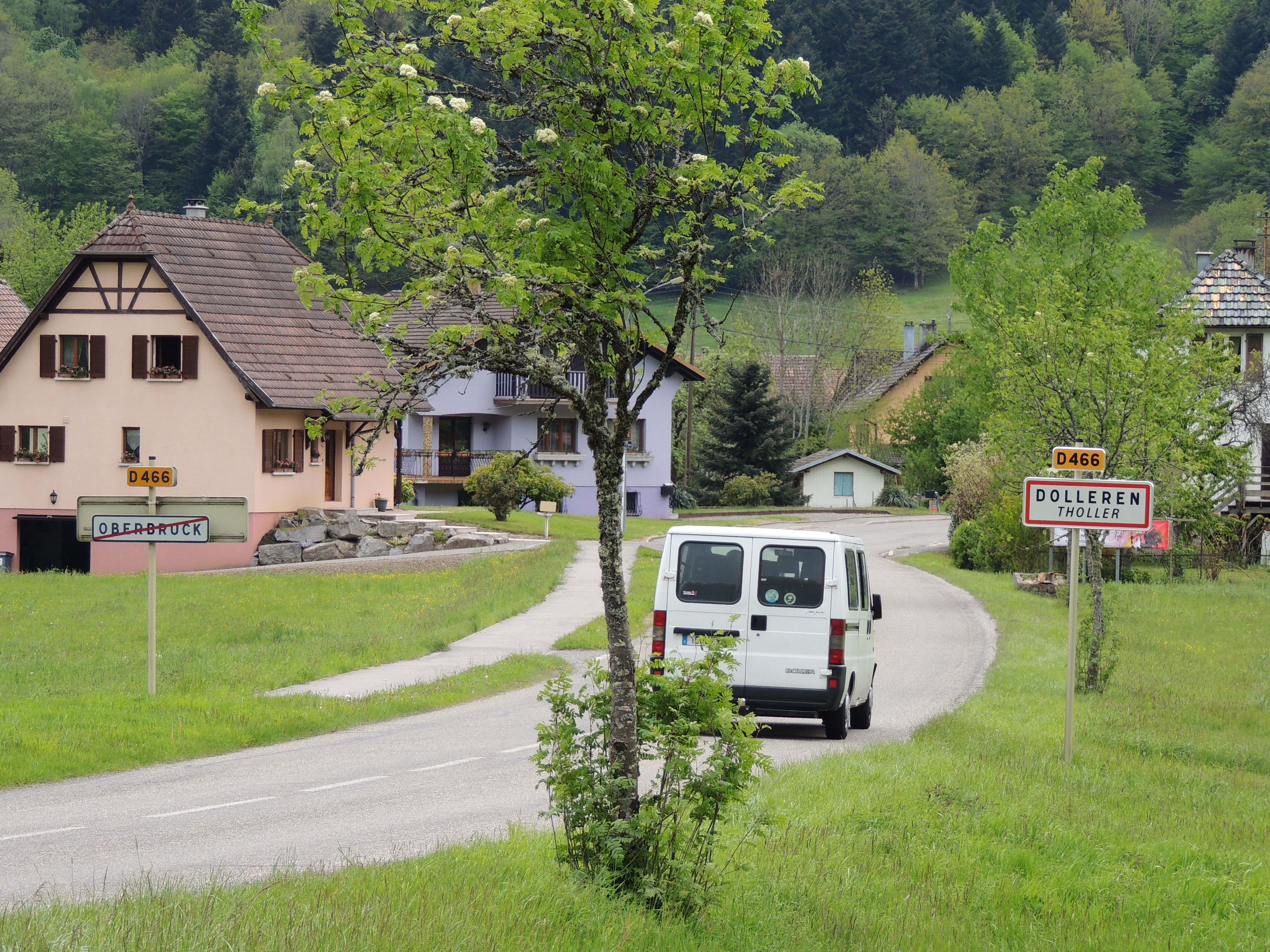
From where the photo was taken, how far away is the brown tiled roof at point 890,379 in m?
87.4

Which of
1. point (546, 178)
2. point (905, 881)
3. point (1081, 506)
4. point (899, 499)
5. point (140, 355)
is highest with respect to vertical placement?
point (140, 355)

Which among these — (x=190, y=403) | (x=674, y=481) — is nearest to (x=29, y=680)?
(x=190, y=403)

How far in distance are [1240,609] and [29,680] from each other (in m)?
25.3

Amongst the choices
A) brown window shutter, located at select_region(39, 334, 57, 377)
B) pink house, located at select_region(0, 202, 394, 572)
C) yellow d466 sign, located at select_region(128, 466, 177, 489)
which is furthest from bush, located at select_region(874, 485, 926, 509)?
yellow d466 sign, located at select_region(128, 466, 177, 489)

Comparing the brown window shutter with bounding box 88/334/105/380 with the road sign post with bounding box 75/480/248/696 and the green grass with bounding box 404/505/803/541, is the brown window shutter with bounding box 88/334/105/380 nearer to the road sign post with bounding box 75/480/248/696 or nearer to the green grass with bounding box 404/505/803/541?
the green grass with bounding box 404/505/803/541

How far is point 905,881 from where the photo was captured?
7898mm

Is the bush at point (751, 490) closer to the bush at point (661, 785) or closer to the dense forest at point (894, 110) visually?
the dense forest at point (894, 110)

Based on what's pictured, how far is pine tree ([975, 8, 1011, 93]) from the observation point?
13762 centimetres

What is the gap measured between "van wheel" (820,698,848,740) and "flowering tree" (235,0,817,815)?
26.3 ft

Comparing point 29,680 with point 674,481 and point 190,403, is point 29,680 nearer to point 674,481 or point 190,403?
point 190,403

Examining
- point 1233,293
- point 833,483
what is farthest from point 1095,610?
point 833,483

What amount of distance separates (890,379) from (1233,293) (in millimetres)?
40471

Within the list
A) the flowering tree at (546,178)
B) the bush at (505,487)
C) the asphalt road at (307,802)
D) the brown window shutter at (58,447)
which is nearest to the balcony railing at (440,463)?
the bush at (505,487)

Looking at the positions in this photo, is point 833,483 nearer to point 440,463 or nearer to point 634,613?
point 440,463
